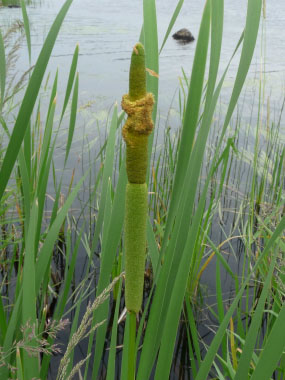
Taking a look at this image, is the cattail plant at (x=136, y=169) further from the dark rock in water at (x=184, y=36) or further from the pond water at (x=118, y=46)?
the dark rock in water at (x=184, y=36)

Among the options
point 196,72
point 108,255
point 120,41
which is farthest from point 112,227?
point 120,41

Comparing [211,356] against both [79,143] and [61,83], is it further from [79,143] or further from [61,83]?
[61,83]

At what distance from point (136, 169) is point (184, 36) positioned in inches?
389

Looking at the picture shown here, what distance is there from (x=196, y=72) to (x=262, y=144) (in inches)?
142

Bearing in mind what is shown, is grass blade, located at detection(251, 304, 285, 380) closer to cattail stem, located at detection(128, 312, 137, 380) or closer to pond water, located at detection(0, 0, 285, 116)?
cattail stem, located at detection(128, 312, 137, 380)

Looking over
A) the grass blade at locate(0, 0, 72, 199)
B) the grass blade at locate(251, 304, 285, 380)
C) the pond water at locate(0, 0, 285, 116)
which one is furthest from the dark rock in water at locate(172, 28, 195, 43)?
the grass blade at locate(251, 304, 285, 380)

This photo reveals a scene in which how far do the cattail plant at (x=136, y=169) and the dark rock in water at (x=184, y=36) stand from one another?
975 cm

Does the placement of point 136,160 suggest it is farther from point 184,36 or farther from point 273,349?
point 184,36

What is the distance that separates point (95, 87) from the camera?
5809 mm

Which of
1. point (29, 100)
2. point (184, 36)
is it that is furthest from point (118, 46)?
point (29, 100)

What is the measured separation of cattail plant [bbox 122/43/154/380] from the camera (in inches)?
15.7

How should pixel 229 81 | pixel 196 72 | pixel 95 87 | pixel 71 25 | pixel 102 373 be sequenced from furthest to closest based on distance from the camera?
1. pixel 71 25
2. pixel 229 81
3. pixel 95 87
4. pixel 102 373
5. pixel 196 72

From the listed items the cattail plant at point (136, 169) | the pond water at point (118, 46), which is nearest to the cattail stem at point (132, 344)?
the cattail plant at point (136, 169)

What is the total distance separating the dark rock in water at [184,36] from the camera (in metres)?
9.47
